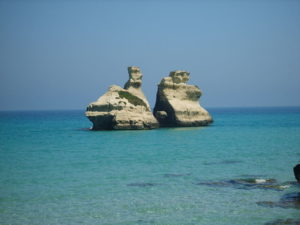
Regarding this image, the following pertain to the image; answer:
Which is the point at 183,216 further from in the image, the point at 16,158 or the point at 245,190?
the point at 16,158

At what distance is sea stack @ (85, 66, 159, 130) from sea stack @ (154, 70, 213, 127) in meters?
3.95

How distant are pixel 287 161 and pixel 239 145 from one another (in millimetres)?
12937

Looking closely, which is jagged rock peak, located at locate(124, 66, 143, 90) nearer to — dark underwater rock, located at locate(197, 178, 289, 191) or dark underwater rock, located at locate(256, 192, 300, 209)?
dark underwater rock, located at locate(197, 178, 289, 191)

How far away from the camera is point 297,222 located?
16.5 metres

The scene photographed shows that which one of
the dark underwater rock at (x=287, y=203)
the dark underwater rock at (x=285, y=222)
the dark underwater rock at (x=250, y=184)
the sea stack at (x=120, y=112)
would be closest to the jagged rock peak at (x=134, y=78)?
the sea stack at (x=120, y=112)

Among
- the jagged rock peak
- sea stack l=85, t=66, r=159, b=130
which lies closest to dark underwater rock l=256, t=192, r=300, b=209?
sea stack l=85, t=66, r=159, b=130

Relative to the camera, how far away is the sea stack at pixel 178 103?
235 ft

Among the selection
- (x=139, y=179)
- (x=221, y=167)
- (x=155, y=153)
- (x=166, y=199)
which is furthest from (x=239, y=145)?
(x=166, y=199)

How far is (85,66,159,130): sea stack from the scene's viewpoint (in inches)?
2539

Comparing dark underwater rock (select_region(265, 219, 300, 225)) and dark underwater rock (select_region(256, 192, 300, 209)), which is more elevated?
dark underwater rock (select_region(256, 192, 300, 209))

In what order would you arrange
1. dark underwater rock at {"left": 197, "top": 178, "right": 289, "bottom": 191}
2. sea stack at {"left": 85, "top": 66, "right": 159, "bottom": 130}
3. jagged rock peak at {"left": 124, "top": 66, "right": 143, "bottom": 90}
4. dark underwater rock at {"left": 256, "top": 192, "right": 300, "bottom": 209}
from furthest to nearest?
jagged rock peak at {"left": 124, "top": 66, "right": 143, "bottom": 90}, sea stack at {"left": 85, "top": 66, "right": 159, "bottom": 130}, dark underwater rock at {"left": 197, "top": 178, "right": 289, "bottom": 191}, dark underwater rock at {"left": 256, "top": 192, "right": 300, "bottom": 209}

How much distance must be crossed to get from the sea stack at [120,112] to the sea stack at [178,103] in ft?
12.9

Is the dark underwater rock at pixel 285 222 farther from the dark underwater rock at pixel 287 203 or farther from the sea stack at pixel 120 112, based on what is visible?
the sea stack at pixel 120 112

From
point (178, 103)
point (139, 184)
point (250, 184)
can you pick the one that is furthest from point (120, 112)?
point (250, 184)
